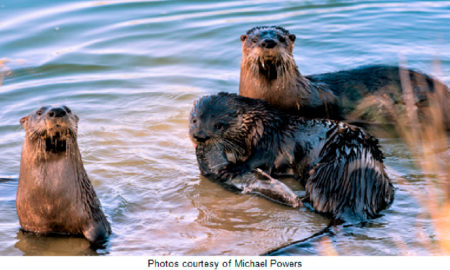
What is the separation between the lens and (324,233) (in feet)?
13.3

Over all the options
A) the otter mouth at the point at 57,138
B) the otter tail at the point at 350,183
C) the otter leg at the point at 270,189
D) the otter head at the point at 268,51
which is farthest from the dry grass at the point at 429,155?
the otter mouth at the point at 57,138

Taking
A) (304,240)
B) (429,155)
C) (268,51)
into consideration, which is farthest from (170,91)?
(304,240)

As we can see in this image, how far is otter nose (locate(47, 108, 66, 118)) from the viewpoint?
3.79 meters

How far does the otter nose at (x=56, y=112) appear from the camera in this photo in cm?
379

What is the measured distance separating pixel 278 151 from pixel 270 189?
40 centimetres

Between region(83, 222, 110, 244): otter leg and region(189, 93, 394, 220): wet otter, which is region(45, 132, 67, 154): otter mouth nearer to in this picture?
region(83, 222, 110, 244): otter leg

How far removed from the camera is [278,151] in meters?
4.86

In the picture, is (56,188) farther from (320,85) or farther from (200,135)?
(320,85)

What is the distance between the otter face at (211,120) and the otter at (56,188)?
3.47ft

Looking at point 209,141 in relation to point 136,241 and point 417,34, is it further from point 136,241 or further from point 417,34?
point 417,34

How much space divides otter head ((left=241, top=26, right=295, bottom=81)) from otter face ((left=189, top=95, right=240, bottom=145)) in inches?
22.9

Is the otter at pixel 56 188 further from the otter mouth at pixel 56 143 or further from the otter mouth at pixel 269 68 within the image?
the otter mouth at pixel 269 68
